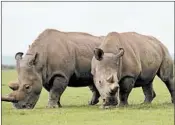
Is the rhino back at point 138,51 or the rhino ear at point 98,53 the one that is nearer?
the rhino ear at point 98,53

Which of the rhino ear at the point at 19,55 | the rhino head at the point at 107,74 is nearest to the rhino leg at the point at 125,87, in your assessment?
the rhino head at the point at 107,74

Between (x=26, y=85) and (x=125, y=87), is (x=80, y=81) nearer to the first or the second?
(x=125, y=87)

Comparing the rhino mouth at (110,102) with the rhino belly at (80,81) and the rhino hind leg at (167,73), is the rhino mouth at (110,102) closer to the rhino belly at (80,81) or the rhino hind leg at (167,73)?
the rhino belly at (80,81)

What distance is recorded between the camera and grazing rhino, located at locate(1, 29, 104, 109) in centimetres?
1520

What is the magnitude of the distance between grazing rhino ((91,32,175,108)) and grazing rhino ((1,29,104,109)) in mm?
1004

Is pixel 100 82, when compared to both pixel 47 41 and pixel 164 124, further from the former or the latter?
pixel 164 124

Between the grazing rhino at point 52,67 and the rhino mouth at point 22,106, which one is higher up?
the grazing rhino at point 52,67

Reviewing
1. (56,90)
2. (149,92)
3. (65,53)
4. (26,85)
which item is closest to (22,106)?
(26,85)

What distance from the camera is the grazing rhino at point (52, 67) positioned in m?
15.2

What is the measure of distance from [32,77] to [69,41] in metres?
2.12

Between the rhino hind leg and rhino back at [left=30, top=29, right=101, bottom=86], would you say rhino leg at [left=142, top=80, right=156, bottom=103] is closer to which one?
the rhino hind leg

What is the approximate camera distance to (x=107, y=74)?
48.5ft

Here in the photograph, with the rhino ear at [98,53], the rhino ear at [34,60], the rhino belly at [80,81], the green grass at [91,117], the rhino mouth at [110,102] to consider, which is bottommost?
the green grass at [91,117]

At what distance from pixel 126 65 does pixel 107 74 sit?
4.05ft
